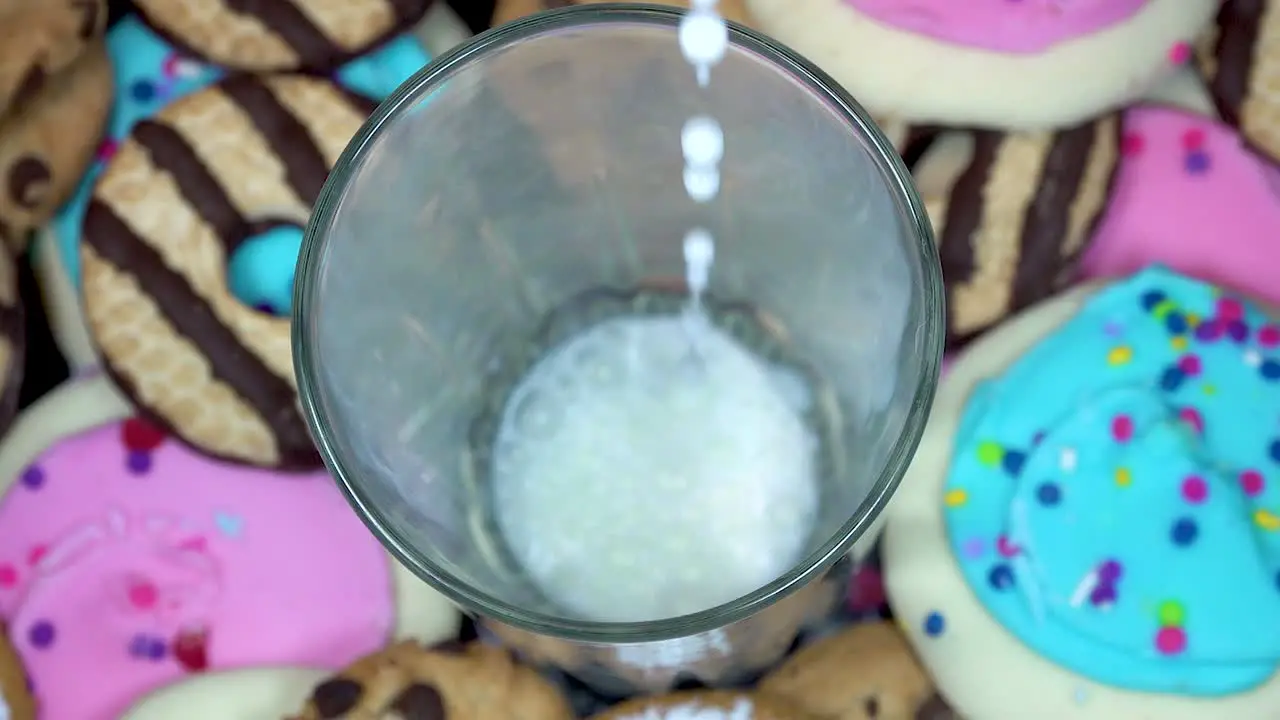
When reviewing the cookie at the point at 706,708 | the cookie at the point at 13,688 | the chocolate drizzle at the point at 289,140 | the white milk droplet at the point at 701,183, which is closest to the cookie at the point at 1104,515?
the cookie at the point at 706,708

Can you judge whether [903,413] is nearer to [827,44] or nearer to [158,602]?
[827,44]

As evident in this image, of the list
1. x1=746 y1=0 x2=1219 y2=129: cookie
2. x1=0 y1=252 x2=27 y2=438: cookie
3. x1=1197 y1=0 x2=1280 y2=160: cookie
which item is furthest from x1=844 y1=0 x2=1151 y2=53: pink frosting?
x1=0 y1=252 x2=27 y2=438: cookie

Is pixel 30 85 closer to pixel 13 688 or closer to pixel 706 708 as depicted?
pixel 13 688

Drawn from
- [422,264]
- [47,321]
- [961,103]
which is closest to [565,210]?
[422,264]

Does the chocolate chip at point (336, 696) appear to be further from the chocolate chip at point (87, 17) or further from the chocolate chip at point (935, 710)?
the chocolate chip at point (87, 17)

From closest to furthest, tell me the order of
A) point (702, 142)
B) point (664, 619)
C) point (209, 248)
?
point (664, 619) < point (702, 142) < point (209, 248)

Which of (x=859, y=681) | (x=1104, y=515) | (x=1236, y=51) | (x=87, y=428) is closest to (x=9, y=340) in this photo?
(x=87, y=428)
